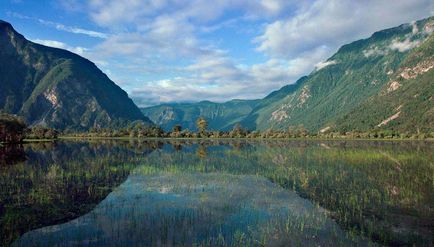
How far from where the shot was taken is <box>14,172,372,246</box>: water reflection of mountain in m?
18.5

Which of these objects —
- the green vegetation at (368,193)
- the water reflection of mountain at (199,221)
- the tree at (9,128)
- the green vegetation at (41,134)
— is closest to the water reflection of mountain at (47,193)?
the water reflection of mountain at (199,221)

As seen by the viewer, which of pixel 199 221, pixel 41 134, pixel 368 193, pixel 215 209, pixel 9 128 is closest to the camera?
pixel 199 221

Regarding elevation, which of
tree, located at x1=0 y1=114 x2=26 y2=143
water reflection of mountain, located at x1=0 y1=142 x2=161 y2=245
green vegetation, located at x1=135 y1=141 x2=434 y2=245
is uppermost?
tree, located at x1=0 y1=114 x2=26 y2=143

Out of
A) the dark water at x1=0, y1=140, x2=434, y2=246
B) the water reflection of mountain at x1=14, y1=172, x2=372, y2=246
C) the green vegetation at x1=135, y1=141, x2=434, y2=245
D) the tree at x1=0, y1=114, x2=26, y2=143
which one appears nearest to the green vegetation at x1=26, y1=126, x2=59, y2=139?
the tree at x1=0, y1=114, x2=26, y2=143

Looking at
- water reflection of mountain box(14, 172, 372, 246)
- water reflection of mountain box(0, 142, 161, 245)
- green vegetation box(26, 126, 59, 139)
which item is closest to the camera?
water reflection of mountain box(14, 172, 372, 246)

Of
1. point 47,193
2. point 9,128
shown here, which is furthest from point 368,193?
point 9,128

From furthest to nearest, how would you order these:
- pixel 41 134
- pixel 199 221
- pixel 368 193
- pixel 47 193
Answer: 1. pixel 41 134
2. pixel 368 193
3. pixel 47 193
4. pixel 199 221

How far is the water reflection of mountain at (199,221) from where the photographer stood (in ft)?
60.5

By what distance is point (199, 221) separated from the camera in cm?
2219

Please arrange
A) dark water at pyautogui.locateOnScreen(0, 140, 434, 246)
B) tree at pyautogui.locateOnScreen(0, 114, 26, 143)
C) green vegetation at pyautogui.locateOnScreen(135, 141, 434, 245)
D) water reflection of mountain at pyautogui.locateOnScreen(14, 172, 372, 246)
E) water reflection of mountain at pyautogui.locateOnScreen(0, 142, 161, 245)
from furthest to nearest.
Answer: tree at pyautogui.locateOnScreen(0, 114, 26, 143) → water reflection of mountain at pyautogui.locateOnScreen(0, 142, 161, 245) → green vegetation at pyautogui.locateOnScreen(135, 141, 434, 245) → dark water at pyautogui.locateOnScreen(0, 140, 434, 246) → water reflection of mountain at pyautogui.locateOnScreen(14, 172, 372, 246)

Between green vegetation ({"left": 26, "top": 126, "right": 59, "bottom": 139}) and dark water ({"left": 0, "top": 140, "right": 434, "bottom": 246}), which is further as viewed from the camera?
green vegetation ({"left": 26, "top": 126, "right": 59, "bottom": 139})

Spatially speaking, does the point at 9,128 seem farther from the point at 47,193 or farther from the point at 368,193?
the point at 368,193

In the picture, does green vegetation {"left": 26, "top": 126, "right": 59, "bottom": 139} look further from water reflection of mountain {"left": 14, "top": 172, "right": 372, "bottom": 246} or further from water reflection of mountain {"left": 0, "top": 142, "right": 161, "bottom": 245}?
water reflection of mountain {"left": 14, "top": 172, "right": 372, "bottom": 246}

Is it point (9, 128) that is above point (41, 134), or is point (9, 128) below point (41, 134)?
above
